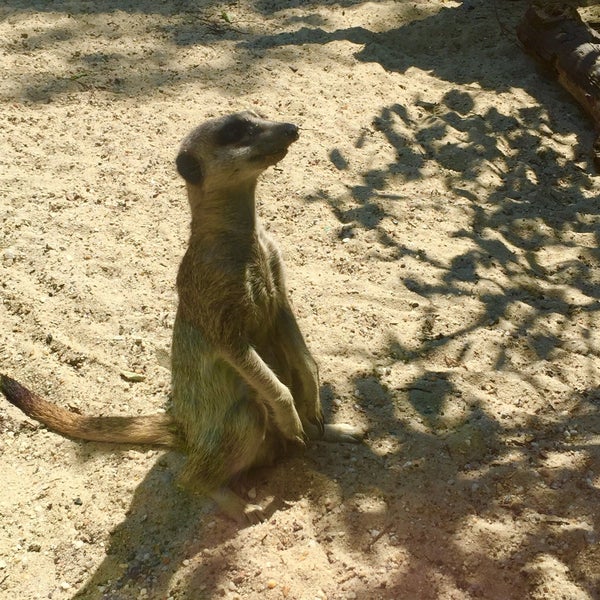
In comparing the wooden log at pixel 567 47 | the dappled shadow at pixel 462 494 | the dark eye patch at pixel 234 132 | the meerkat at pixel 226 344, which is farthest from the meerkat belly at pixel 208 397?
the wooden log at pixel 567 47

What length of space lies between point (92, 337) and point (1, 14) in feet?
11.7

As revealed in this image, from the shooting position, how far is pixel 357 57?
5.72 metres

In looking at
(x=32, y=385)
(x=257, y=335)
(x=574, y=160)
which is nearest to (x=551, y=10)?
(x=574, y=160)

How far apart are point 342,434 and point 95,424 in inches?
39.2

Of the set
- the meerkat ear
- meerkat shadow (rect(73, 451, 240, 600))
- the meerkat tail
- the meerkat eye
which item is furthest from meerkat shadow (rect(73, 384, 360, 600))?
the meerkat eye

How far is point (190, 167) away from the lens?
2.61 metres

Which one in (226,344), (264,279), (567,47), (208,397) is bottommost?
(208,397)

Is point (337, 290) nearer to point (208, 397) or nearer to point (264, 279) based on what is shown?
Result: point (264, 279)

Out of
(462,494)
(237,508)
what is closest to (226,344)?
(237,508)

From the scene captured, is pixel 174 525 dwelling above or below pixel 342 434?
below

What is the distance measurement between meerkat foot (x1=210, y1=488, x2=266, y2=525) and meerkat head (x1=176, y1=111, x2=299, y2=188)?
1.15 metres

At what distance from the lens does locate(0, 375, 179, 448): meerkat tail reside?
287cm

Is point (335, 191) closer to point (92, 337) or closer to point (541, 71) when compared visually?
point (92, 337)

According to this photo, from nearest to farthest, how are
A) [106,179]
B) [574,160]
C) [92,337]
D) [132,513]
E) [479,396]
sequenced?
[132,513] < [479,396] < [92,337] < [106,179] < [574,160]
